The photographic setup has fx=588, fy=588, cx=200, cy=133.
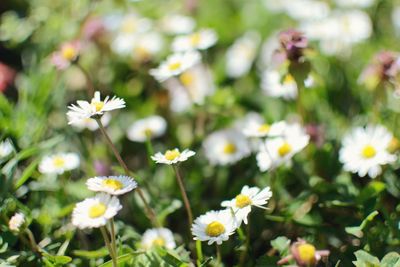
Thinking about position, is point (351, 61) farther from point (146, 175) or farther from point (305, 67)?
point (146, 175)

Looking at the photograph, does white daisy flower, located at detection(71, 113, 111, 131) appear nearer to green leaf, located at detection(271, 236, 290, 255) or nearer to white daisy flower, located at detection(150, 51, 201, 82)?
white daisy flower, located at detection(150, 51, 201, 82)

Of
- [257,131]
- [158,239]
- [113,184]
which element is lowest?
[158,239]

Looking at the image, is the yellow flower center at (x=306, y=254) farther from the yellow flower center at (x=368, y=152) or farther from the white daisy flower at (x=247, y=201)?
the yellow flower center at (x=368, y=152)

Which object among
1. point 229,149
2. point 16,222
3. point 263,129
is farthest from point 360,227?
point 16,222

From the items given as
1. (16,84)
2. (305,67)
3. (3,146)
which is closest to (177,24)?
(16,84)

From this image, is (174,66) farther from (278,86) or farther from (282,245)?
(282,245)
